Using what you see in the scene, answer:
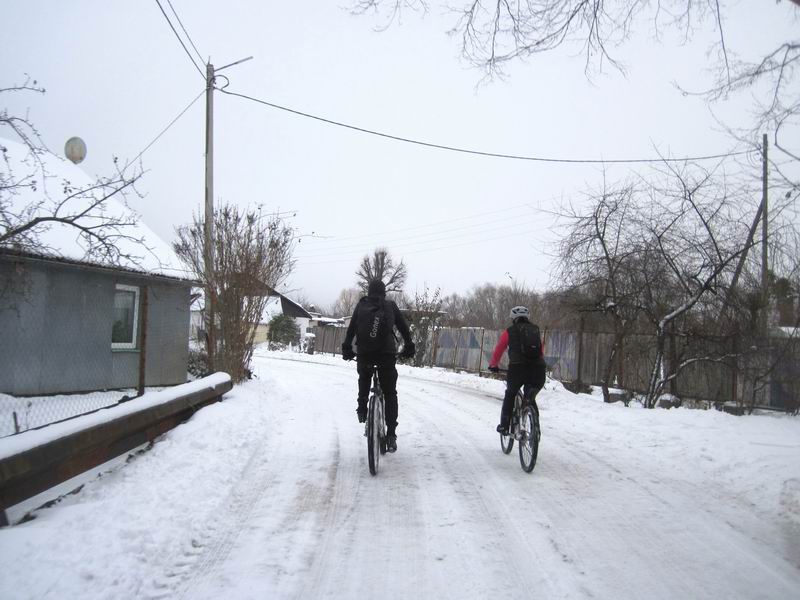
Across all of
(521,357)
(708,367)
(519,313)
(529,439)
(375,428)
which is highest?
(519,313)

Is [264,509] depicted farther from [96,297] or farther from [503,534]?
[96,297]

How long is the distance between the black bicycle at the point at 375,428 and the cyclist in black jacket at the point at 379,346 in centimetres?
7

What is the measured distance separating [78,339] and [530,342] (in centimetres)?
970

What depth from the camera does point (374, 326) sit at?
17.7 ft

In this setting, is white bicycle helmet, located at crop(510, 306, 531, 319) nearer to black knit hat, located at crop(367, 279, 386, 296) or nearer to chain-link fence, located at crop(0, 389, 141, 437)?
black knit hat, located at crop(367, 279, 386, 296)

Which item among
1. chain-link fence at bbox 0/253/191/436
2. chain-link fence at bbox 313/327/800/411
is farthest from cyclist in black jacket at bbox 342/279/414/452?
chain-link fence at bbox 313/327/800/411

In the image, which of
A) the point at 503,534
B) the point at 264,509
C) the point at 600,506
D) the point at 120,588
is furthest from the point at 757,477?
the point at 120,588

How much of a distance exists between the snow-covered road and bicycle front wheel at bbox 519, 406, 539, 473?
133 millimetres

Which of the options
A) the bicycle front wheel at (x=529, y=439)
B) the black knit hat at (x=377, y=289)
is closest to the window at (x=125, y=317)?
the black knit hat at (x=377, y=289)

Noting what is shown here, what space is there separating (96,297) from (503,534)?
10764 millimetres

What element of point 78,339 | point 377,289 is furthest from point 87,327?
point 377,289

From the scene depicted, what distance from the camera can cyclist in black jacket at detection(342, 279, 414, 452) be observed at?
5.42 meters

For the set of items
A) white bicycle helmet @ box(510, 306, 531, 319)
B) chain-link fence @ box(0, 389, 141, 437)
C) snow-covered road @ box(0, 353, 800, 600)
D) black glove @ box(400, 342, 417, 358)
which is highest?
white bicycle helmet @ box(510, 306, 531, 319)

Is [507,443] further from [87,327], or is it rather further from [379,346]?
[87,327]
